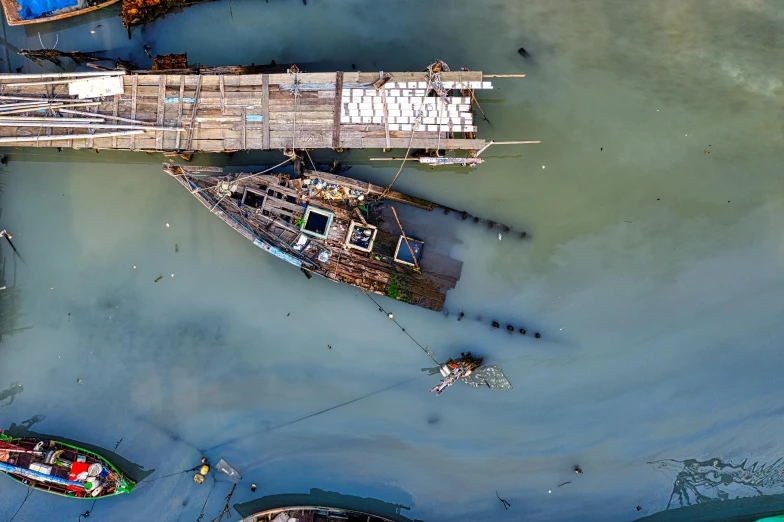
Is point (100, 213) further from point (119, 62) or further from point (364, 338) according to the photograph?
point (364, 338)

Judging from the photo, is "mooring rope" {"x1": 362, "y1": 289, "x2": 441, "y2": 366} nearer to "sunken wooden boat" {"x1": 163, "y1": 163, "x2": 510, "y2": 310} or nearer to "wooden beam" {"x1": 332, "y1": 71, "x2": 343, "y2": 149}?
"sunken wooden boat" {"x1": 163, "y1": 163, "x2": 510, "y2": 310}

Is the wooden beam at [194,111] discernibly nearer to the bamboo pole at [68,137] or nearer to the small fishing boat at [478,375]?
the bamboo pole at [68,137]

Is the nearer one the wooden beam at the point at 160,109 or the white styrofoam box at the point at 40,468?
the wooden beam at the point at 160,109

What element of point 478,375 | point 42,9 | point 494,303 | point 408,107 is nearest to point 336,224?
point 408,107

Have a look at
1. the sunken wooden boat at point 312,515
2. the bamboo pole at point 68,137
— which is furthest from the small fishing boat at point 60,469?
the bamboo pole at point 68,137

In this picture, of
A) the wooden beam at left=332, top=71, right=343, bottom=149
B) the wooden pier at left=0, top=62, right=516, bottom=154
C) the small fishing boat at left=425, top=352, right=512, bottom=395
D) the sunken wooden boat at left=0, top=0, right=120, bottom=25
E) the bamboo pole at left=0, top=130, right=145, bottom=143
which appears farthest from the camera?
the small fishing boat at left=425, top=352, right=512, bottom=395

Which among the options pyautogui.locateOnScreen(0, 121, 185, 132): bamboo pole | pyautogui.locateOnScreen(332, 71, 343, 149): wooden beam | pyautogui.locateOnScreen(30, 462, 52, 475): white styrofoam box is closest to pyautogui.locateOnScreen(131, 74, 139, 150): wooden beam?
pyautogui.locateOnScreen(0, 121, 185, 132): bamboo pole

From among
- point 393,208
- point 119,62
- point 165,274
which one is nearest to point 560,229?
point 393,208
